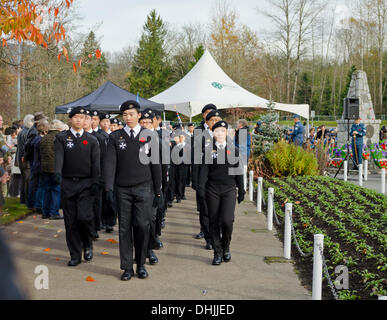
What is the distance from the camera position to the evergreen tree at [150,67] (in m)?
61.5

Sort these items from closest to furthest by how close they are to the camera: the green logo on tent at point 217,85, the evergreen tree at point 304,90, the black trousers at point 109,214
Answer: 1. the black trousers at point 109,214
2. the green logo on tent at point 217,85
3. the evergreen tree at point 304,90

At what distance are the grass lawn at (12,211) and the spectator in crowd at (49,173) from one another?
57 centimetres

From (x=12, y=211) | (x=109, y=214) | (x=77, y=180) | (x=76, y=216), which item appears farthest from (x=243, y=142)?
(x=76, y=216)

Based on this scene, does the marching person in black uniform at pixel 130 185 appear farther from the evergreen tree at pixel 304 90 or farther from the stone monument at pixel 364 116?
the evergreen tree at pixel 304 90

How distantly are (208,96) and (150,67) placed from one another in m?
43.0

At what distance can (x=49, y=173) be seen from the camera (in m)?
10.0

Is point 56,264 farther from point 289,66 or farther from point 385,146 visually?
point 289,66

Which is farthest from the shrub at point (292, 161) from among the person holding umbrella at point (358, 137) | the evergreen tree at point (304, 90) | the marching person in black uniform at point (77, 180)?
the evergreen tree at point (304, 90)

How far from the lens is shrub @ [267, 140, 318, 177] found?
15.0 metres

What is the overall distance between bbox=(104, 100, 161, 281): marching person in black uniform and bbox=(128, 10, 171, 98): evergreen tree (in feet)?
183

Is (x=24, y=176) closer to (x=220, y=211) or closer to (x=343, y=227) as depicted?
(x=220, y=211)

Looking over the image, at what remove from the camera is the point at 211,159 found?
697 cm

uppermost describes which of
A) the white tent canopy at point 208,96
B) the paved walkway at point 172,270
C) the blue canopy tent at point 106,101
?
the white tent canopy at point 208,96
